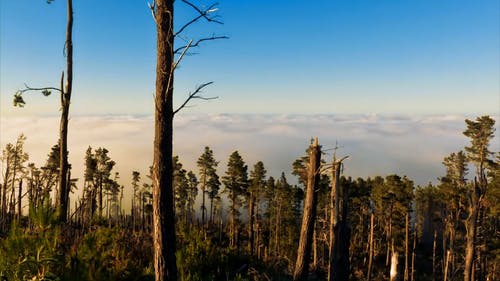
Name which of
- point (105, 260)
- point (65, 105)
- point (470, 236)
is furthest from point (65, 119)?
point (470, 236)

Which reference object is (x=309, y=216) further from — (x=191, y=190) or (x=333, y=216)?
(x=191, y=190)

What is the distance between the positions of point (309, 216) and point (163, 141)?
8299 mm

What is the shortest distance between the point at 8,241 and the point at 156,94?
3.34 m

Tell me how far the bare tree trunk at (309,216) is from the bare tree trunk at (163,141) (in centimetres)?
756

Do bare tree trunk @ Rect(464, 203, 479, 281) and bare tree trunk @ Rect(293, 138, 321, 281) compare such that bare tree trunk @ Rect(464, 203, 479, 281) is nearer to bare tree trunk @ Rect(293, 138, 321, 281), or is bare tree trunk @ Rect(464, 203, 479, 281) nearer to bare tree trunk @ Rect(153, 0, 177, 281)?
bare tree trunk @ Rect(293, 138, 321, 281)

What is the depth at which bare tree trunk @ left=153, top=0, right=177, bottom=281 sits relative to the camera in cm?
648

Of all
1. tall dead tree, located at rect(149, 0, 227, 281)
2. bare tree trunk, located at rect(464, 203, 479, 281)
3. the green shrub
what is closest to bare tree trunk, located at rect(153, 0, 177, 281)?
tall dead tree, located at rect(149, 0, 227, 281)

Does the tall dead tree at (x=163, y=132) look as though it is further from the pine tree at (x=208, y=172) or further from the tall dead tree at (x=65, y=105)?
the pine tree at (x=208, y=172)

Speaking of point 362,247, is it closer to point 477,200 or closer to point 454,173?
point 454,173

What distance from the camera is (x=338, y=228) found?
1230cm

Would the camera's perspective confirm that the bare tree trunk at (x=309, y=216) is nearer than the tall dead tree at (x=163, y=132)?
No

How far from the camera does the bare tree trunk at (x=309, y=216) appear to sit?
43.4ft

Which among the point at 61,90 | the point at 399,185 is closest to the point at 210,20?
the point at 61,90

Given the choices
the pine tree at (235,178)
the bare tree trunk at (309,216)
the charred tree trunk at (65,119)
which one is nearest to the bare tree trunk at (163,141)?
the bare tree trunk at (309,216)
